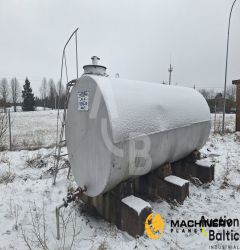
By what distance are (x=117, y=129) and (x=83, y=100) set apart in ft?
2.26

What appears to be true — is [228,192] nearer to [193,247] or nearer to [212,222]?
[212,222]

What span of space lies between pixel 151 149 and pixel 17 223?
7.12 feet

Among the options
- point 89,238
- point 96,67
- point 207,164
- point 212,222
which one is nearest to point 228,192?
point 207,164

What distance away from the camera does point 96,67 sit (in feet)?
8.78

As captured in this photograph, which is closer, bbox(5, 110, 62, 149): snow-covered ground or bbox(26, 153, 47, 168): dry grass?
bbox(26, 153, 47, 168): dry grass

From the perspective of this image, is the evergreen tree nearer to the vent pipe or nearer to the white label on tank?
the vent pipe

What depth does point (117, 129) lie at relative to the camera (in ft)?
6.78

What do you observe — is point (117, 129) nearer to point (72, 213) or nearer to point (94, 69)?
point (94, 69)

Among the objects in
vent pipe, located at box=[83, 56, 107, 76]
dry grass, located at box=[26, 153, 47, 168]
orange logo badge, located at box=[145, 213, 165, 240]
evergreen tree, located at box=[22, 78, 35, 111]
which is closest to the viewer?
orange logo badge, located at box=[145, 213, 165, 240]

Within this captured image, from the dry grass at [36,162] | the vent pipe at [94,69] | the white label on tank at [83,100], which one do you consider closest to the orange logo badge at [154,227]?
the white label on tank at [83,100]

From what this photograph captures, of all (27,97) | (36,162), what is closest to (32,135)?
(36,162)

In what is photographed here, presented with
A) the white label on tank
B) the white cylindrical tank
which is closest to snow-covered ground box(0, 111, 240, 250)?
the white cylindrical tank

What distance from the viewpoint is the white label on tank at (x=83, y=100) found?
238cm

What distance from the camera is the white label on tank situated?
2.38m
